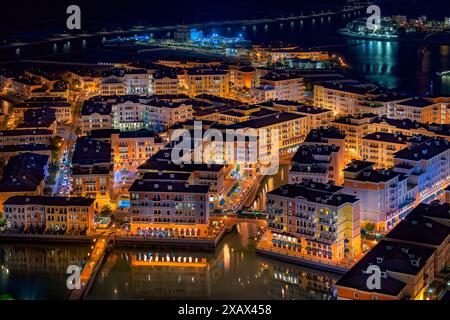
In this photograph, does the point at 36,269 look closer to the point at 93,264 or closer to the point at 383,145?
the point at 93,264

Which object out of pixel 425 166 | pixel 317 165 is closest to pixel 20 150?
pixel 317 165

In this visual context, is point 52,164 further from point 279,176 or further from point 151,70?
point 151,70

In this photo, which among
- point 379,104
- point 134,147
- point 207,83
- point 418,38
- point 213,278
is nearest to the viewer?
point 213,278

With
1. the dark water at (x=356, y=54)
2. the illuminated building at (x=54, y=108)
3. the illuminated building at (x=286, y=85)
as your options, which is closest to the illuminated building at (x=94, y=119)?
the illuminated building at (x=54, y=108)

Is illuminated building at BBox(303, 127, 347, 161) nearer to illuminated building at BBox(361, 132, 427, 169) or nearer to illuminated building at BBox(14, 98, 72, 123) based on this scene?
illuminated building at BBox(361, 132, 427, 169)

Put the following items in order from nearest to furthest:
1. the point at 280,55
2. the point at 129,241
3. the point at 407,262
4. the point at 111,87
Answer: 1. the point at 407,262
2. the point at 129,241
3. the point at 111,87
4. the point at 280,55

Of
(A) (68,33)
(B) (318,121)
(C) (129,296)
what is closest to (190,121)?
(B) (318,121)

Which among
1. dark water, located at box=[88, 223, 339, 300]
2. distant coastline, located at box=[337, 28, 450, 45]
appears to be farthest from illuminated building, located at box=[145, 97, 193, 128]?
distant coastline, located at box=[337, 28, 450, 45]
